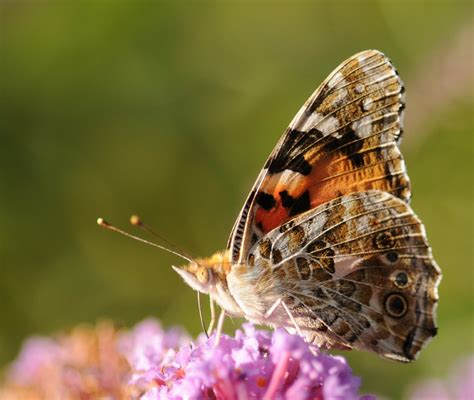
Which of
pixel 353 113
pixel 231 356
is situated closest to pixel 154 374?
pixel 231 356

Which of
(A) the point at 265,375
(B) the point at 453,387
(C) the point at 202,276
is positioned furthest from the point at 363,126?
(B) the point at 453,387

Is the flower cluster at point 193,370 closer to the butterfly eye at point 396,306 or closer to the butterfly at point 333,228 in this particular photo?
the butterfly at point 333,228

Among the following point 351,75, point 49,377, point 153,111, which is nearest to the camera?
point 351,75

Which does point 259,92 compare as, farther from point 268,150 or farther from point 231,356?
point 231,356

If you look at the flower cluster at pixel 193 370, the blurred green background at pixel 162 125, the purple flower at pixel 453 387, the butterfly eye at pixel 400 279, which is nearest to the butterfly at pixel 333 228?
the butterfly eye at pixel 400 279

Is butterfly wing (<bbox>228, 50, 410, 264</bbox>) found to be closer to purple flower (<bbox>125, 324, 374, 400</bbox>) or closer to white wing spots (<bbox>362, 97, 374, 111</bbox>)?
white wing spots (<bbox>362, 97, 374, 111</bbox>)

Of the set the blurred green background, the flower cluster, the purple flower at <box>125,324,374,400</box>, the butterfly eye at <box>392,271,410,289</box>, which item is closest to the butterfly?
the butterfly eye at <box>392,271,410,289</box>

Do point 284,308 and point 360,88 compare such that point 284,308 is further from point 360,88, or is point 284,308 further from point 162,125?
point 162,125
